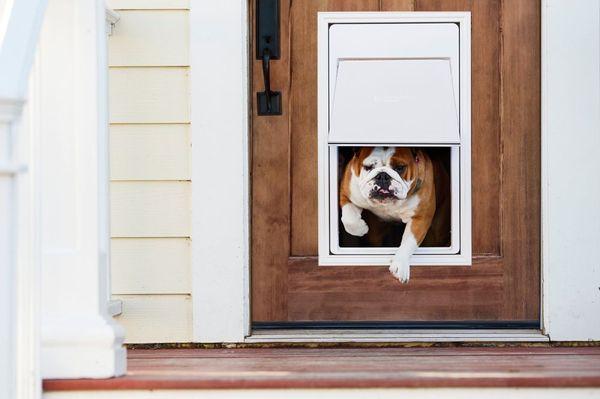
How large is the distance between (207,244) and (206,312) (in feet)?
0.69

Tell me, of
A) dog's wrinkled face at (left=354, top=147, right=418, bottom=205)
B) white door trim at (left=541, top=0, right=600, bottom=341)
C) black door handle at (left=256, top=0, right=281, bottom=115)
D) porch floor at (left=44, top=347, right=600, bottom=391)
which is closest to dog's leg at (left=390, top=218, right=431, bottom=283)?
dog's wrinkled face at (left=354, top=147, right=418, bottom=205)

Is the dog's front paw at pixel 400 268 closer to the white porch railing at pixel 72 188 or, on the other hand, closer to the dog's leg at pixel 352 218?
the dog's leg at pixel 352 218

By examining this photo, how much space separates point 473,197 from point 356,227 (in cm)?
37

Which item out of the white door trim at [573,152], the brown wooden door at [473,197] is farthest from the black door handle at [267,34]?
the white door trim at [573,152]

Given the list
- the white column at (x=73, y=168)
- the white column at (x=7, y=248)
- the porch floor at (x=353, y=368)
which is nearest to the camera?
the white column at (x=7, y=248)

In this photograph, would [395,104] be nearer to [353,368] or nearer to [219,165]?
[219,165]

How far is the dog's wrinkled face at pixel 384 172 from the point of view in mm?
3096

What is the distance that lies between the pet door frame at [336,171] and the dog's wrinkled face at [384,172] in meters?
0.09

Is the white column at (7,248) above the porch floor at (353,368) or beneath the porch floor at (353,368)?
above

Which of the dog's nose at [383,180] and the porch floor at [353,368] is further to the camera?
the dog's nose at [383,180]

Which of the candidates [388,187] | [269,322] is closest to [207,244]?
[269,322]

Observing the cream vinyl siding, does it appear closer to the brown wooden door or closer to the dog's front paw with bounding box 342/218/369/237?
the brown wooden door

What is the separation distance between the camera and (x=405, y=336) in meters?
3.13

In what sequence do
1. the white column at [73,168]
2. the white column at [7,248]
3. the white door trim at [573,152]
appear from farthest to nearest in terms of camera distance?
the white door trim at [573,152] < the white column at [73,168] < the white column at [7,248]
